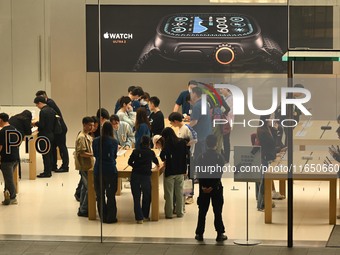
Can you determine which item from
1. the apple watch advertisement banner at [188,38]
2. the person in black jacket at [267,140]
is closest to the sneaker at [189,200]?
the person in black jacket at [267,140]

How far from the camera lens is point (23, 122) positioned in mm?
14023

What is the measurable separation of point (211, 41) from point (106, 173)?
7.12 feet

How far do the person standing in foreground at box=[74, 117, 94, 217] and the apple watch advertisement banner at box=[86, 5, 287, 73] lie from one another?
2.51ft

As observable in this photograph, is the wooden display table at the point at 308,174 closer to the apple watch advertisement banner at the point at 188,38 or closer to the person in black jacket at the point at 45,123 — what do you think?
the apple watch advertisement banner at the point at 188,38

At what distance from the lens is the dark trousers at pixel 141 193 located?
1374cm

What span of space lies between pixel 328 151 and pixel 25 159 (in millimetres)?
3928

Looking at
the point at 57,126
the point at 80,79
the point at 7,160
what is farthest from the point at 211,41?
the point at 7,160

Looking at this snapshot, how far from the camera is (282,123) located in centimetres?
1355

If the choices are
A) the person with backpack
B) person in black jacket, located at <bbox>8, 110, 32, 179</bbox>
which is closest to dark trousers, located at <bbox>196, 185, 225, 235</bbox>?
the person with backpack

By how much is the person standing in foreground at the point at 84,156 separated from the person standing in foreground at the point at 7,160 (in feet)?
2.70

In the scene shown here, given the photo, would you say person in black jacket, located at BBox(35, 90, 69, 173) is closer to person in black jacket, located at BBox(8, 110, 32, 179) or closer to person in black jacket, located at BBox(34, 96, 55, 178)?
person in black jacket, located at BBox(34, 96, 55, 178)

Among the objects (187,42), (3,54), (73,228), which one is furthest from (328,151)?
(3,54)

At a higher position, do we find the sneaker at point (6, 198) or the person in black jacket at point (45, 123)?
the person in black jacket at point (45, 123)

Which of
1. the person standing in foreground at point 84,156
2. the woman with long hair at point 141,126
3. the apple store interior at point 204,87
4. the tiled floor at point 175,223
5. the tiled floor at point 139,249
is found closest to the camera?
the tiled floor at point 139,249
